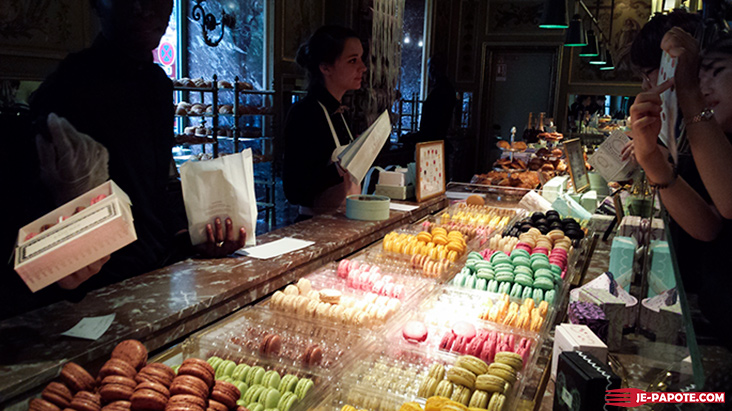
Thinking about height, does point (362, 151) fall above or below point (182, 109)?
below

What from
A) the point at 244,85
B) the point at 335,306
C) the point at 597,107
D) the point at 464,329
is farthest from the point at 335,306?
the point at 597,107

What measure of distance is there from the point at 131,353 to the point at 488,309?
1.11 meters

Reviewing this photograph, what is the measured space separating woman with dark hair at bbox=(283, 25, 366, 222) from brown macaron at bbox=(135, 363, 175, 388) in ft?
6.06

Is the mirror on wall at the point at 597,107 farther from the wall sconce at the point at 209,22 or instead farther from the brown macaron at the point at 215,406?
the brown macaron at the point at 215,406

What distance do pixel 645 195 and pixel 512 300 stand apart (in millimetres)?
621

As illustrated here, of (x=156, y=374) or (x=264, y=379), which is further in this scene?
(x=264, y=379)

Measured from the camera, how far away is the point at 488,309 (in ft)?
5.84

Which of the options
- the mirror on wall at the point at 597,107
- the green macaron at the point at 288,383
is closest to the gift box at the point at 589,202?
the green macaron at the point at 288,383

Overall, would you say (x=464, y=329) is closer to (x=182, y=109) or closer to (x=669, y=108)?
(x=669, y=108)

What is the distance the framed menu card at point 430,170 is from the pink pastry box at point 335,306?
58.0 inches

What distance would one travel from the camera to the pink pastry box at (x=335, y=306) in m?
1.64

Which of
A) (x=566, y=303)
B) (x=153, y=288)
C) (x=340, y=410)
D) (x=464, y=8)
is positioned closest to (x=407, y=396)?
(x=340, y=410)

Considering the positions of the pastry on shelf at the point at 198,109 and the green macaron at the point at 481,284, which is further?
the pastry on shelf at the point at 198,109

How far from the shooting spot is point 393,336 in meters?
1.58
